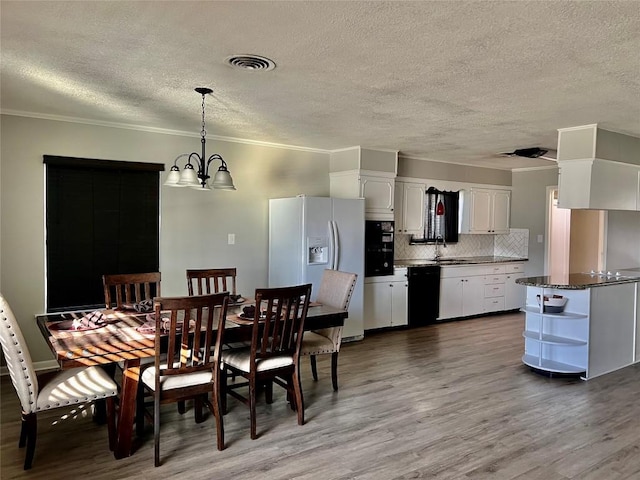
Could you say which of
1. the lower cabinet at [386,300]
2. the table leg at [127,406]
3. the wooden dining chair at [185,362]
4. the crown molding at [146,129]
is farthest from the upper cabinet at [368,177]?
the table leg at [127,406]

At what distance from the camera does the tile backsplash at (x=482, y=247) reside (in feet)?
23.6

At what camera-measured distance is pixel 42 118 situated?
4348 mm

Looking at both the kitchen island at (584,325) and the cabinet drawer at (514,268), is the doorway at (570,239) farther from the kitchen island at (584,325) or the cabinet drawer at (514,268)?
the kitchen island at (584,325)

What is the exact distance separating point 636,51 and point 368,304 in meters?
4.05

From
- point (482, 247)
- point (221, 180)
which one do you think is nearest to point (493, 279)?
point (482, 247)

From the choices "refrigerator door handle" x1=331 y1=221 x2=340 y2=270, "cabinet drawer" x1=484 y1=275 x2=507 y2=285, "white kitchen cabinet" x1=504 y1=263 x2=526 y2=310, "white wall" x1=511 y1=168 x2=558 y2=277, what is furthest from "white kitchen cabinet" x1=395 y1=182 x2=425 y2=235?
"white wall" x1=511 y1=168 x2=558 y2=277

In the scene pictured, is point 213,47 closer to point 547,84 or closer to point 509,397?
point 547,84

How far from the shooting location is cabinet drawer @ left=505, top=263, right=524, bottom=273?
24.4 ft

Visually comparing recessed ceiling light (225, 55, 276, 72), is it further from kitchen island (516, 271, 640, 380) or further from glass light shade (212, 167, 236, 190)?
kitchen island (516, 271, 640, 380)

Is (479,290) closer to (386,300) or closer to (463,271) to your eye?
(463,271)

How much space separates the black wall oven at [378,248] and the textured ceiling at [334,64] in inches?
65.6

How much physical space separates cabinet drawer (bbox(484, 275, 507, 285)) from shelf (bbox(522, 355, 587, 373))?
2596 millimetres

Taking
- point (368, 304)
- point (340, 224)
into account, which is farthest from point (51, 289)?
point (368, 304)

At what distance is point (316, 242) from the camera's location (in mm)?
5352
